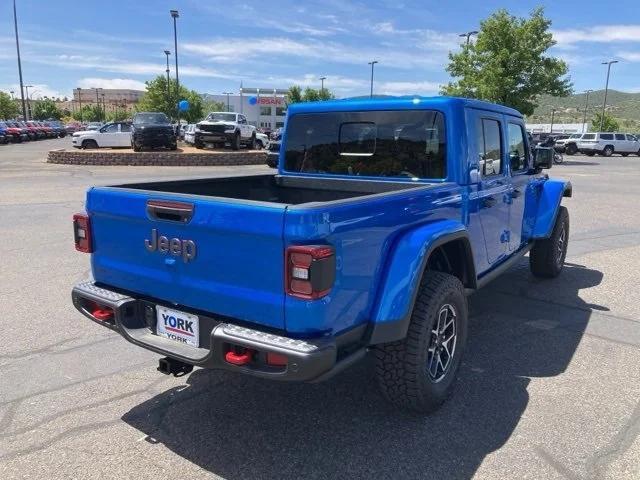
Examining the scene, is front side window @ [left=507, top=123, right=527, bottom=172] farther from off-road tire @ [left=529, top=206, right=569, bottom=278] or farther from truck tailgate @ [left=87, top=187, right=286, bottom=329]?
truck tailgate @ [left=87, top=187, right=286, bottom=329]

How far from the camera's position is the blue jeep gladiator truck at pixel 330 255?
247cm

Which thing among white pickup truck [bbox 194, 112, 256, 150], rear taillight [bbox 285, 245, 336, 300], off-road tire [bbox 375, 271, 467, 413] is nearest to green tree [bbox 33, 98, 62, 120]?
white pickup truck [bbox 194, 112, 256, 150]

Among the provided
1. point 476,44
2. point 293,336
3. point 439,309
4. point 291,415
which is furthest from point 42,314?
point 476,44

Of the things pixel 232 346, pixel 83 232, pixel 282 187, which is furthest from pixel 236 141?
pixel 232 346

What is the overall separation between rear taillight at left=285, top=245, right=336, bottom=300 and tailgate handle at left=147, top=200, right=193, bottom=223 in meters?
0.61

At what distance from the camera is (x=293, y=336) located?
252cm

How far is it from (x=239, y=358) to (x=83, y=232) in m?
1.44

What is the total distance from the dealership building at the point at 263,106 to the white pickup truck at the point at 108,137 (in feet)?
264

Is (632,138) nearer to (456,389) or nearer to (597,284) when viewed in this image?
(597,284)

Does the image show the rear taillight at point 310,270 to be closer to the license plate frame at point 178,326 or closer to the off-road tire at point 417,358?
the license plate frame at point 178,326

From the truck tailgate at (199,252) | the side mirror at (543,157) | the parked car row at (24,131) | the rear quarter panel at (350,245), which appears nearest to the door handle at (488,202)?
the rear quarter panel at (350,245)

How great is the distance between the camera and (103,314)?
3.19 meters

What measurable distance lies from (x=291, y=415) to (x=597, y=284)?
4.50m

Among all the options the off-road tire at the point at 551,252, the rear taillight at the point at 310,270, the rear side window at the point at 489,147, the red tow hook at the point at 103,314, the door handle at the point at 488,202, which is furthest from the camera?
the off-road tire at the point at 551,252
